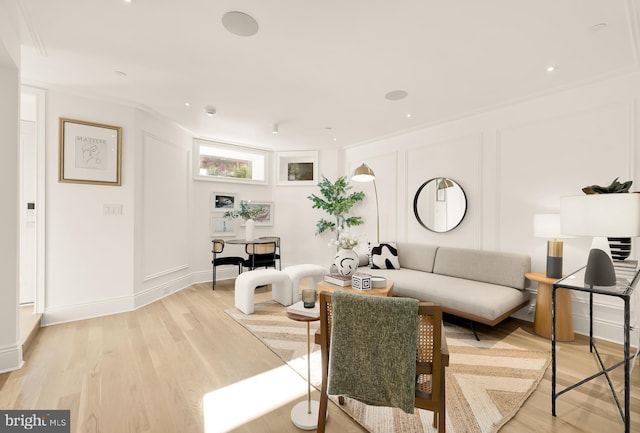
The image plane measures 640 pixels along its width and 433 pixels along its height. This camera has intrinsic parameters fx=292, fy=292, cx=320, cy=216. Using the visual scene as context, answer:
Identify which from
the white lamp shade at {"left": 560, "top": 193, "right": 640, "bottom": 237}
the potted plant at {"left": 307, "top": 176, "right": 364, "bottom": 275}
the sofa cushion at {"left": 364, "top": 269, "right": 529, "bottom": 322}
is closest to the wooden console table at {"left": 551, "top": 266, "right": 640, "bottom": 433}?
the white lamp shade at {"left": 560, "top": 193, "right": 640, "bottom": 237}

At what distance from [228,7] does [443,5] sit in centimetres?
143

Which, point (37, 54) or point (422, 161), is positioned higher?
point (37, 54)

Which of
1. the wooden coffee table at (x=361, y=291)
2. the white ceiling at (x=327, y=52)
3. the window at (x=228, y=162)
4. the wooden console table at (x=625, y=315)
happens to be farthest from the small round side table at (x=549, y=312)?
the window at (x=228, y=162)

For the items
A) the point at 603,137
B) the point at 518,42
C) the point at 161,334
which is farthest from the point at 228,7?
the point at 603,137

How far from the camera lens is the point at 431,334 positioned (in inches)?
53.4

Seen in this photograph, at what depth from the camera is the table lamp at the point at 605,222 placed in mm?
1741

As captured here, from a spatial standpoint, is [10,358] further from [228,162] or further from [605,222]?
[605,222]

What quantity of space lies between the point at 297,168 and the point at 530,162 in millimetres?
4010

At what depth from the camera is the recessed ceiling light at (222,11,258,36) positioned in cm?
203

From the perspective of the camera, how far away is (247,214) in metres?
5.25

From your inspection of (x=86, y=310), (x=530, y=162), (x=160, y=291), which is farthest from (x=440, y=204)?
(x=86, y=310)

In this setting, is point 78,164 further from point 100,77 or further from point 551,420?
point 551,420

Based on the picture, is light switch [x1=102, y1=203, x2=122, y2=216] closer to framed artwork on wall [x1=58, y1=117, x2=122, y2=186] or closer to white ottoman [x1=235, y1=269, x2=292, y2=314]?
framed artwork on wall [x1=58, y1=117, x2=122, y2=186]

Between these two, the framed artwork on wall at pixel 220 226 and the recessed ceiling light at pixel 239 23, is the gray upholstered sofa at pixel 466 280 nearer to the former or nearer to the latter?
the framed artwork on wall at pixel 220 226
